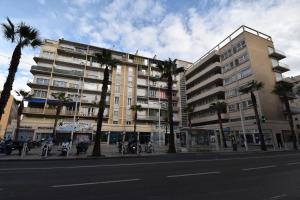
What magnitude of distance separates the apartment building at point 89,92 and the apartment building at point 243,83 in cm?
1301

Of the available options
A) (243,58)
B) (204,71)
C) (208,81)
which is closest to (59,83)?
(208,81)

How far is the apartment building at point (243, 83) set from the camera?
39469 mm

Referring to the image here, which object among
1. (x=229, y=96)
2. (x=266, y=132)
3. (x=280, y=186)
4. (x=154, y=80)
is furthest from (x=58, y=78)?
(x=280, y=186)

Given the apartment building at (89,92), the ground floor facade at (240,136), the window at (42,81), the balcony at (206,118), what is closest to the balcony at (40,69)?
the apartment building at (89,92)

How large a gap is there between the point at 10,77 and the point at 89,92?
35428 millimetres

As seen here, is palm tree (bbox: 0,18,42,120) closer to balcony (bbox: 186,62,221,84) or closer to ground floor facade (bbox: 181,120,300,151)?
ground floor facade (bbox: 181,120,300,151)

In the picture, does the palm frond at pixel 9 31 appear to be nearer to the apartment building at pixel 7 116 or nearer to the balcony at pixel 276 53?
the apartment building at pixel 7 116

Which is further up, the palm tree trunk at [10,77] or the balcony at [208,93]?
the balcony at [208,93]

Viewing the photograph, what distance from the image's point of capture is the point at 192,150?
87.6ft

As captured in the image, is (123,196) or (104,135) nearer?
(123,196)

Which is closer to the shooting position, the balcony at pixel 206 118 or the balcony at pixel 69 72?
the balcony at pixel 206 118

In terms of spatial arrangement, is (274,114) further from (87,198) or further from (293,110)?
(87,198)

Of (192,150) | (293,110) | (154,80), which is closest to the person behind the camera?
(192,150)

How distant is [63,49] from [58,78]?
817cm
